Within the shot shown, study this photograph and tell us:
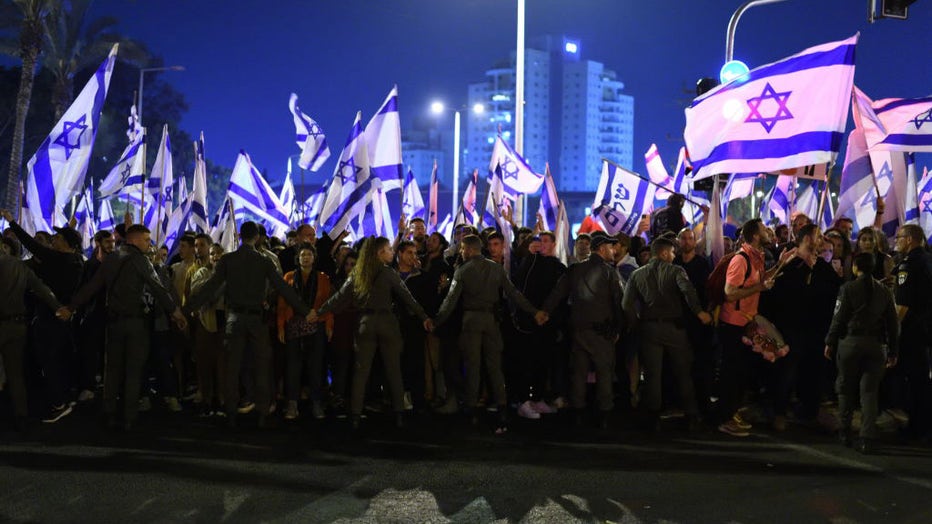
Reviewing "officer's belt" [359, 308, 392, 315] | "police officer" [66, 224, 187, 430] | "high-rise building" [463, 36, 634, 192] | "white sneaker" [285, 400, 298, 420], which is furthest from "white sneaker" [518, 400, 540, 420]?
"high-rise building" [463, 36, 634, 192]

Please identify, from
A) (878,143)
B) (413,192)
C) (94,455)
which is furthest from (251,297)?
(413,192)

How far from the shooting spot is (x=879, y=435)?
366 inches

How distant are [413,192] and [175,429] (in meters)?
12.7

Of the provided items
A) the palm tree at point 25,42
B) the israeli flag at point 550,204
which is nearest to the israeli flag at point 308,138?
the israeli flag at point 550,204

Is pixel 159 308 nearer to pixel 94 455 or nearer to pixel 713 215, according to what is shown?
pixel 94 455

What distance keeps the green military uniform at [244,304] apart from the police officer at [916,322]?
6.04 meters

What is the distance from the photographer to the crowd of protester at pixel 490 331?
9.12 metres

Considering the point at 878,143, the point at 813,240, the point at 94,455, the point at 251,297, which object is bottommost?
the point at 94,455

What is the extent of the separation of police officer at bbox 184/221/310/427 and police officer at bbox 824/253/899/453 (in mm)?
5369

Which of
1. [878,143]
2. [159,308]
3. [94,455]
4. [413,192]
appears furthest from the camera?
[413,192]

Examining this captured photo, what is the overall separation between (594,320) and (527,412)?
136 cm

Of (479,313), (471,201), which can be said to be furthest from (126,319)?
(471,201)

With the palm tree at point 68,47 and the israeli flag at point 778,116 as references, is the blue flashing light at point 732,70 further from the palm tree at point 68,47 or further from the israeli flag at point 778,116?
the palm tree at point 68,47

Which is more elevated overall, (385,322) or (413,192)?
(413,192)
